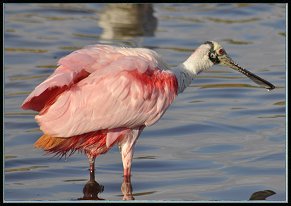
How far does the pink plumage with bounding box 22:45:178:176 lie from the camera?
7992 millimetres

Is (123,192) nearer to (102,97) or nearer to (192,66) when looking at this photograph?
(102,97)

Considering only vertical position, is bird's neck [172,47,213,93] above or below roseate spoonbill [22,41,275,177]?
above

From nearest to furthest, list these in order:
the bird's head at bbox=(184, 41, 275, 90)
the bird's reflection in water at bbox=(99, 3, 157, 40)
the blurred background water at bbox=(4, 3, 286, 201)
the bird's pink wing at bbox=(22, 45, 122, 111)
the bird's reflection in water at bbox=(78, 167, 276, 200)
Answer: the bird's pink wing at bbox=(22, 45, 122, 111) < the bird's reflection in water at bbox=(78, 167, 276, 200) < the blurred background water at bbox=(4, 3, 286, 201) < the bird's head at bbox=(184, 41, 275, 90) < the bird's reflection in water at bbox=(99, 3, 157, 40)

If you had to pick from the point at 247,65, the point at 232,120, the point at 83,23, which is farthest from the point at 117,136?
the point at 83,23

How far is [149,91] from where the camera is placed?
322 inches

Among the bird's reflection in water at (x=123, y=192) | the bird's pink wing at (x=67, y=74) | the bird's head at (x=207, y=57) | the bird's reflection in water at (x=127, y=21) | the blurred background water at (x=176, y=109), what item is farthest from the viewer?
the bird's reflection in water at (x=127, y=21)

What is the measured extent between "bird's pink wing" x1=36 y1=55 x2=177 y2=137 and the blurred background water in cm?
63

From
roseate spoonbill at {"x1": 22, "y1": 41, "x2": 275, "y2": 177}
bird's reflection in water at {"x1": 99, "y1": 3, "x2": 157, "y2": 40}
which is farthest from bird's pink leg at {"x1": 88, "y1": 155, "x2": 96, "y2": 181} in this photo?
bird's reflection in water at {"x1": 99, "y1": 3, "x2": 157, "y2": 40}

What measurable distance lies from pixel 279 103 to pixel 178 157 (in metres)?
2.36

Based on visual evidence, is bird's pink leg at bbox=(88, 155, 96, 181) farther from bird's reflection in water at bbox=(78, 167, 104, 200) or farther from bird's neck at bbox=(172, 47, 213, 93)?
bird's neck at bbox=(172, 47, 213, 93)

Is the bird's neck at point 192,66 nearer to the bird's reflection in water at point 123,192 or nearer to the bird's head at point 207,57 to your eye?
the bird's head at point 207,57

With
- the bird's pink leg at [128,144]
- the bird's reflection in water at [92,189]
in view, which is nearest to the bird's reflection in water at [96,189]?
the bird's reflection in water at [92,189]

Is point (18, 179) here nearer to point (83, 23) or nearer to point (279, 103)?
point (279, 103)

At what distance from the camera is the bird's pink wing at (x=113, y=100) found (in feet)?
26.2
